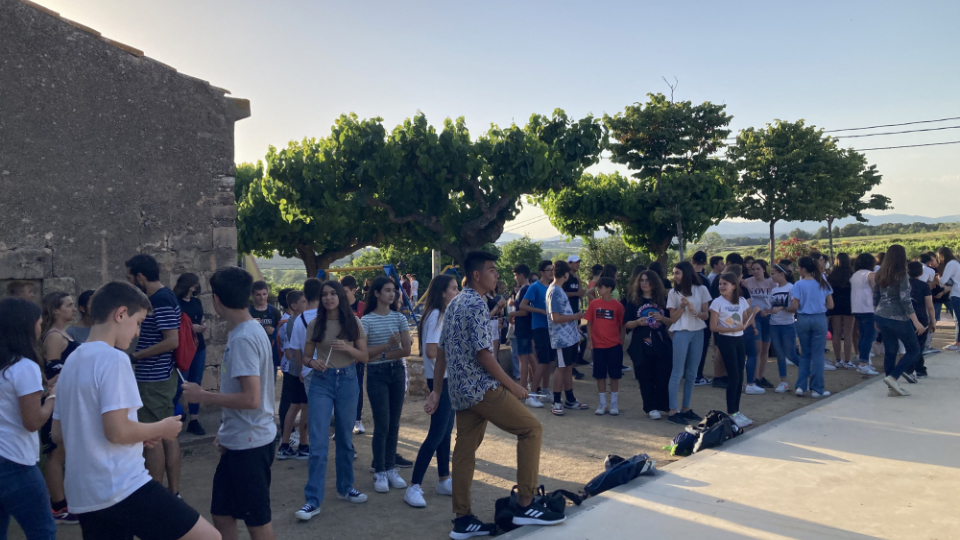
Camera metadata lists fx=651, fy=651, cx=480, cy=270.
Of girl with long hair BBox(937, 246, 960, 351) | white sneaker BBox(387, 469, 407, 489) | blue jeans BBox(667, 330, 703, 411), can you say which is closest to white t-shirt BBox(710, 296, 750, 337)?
blue jeans BBox(667, 330, 703, 411)

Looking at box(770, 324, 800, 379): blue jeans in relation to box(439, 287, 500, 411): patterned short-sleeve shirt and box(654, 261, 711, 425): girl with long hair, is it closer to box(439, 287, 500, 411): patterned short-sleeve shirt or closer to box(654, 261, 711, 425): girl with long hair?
box(654, 261, 711, 425): girl with long hair

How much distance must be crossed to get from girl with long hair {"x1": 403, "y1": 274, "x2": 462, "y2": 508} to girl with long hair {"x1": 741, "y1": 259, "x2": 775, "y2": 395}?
17.1 feet

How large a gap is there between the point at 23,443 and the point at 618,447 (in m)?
5.20

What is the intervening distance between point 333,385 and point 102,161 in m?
3.98

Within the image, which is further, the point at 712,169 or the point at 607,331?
the point at 712,169

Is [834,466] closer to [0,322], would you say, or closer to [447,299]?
[447,299]

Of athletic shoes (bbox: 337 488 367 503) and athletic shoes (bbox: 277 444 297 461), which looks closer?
athletic shoes (bbox: 337 488 367 503)

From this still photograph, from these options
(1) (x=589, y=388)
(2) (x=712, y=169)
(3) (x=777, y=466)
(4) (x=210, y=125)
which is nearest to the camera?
(3) (x=777, y=466)

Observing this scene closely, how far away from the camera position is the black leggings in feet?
23.4

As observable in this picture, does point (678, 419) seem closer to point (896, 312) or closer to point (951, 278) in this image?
point (896, 312)

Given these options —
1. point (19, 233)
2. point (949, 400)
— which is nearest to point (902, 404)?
point (949, 400)

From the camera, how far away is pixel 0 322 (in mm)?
3289

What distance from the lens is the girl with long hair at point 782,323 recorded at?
A: 29.6ft

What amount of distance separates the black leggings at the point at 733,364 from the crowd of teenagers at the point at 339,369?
2 centimetres
